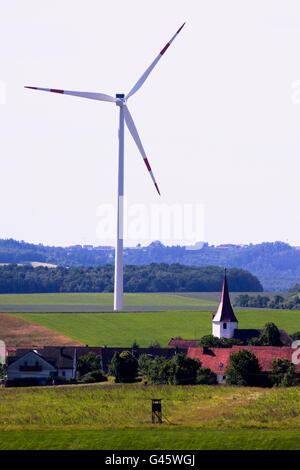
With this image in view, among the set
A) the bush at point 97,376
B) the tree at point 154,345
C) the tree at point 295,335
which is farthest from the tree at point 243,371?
the tree at point 295,335

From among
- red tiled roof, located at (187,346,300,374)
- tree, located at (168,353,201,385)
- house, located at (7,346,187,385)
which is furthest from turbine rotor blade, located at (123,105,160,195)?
tree, located at (168,353,201,385)

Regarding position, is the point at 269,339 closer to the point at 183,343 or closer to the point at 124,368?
the point at 183,343

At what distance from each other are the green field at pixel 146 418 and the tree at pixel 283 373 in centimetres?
370

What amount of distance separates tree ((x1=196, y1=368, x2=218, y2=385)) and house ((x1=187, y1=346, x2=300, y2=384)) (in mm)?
1368

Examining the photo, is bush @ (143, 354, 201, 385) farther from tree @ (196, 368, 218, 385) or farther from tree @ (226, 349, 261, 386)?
tree @ (226, 349, 261, 386)

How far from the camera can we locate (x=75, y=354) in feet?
443

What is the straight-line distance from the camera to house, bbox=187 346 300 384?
396ft

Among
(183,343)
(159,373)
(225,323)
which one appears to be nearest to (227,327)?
(225,323)

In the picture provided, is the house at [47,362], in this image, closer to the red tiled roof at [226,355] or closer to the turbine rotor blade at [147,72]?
the red tiled roof at [226,355]

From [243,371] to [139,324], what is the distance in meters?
55.2

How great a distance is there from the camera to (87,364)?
418ft

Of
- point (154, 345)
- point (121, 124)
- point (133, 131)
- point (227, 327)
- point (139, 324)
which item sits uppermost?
point (121, 124)
